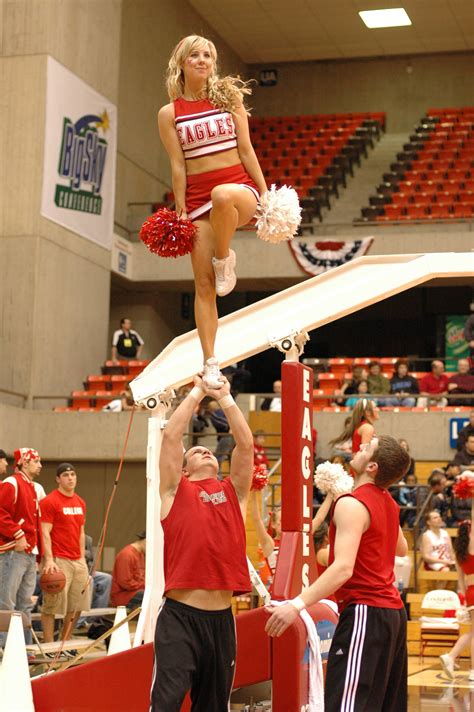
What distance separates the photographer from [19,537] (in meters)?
9.62

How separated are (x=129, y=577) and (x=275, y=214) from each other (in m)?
7.17

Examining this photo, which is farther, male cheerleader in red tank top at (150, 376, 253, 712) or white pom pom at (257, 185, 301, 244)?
white pom pom at (257, 185, 301, 244)

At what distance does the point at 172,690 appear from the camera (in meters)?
4.56

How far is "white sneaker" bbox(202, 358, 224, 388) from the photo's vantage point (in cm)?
499

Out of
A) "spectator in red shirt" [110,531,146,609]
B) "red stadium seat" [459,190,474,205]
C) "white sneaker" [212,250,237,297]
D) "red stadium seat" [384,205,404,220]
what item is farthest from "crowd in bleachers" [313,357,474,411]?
"white sneaker" [212,250,237,297]

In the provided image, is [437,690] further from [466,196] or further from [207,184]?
[466,196]

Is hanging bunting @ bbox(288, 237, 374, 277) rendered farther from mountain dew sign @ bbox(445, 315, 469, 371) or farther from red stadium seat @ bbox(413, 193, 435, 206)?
mountain dew sign @ bbox(445, 315, 469, 371)

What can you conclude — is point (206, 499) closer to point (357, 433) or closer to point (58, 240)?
point (357, 433)

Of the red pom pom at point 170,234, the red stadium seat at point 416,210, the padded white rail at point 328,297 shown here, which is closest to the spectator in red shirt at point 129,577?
the padded white rail at point 328,297

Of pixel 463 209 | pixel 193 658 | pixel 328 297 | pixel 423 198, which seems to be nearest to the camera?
pixel 193 658

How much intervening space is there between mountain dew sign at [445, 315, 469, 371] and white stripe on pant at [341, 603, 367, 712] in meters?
19.6

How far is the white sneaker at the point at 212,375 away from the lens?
4.99 m

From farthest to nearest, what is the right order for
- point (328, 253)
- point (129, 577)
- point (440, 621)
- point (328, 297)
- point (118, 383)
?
point (328, 253) → point (118, 383) → point (129, 577) → point (440, 621) → point (328, 297)

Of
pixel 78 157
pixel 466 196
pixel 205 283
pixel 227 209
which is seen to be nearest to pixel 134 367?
pixel 78 157
